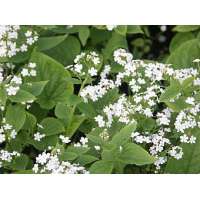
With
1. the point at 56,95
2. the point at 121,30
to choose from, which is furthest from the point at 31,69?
the point at 121,30

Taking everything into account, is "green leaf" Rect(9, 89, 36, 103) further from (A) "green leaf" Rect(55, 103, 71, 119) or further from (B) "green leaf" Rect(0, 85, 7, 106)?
(A) "green leaf" Rect(55, 103, 71, 119)

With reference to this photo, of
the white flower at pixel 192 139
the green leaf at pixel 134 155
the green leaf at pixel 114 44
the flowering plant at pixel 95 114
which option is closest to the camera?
the green leaf at pixel 134 155

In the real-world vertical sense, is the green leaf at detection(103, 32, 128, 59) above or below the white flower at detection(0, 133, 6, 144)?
above

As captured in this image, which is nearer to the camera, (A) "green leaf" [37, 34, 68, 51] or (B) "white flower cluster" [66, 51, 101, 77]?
(B) "white flower cluster" [66, 51, 101, 77]

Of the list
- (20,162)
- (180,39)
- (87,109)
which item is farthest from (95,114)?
(180,39)

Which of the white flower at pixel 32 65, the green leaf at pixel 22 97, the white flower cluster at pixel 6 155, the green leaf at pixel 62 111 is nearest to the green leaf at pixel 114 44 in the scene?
the white flower at pixel 32 65

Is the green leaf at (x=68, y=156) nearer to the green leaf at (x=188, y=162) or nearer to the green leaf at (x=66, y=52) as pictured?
the green leaf at (x=188, y=162)

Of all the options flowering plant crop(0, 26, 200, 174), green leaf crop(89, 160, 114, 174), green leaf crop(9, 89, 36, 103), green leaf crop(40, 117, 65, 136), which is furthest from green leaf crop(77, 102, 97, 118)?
green leaf crop(89, 160, 114, 174)

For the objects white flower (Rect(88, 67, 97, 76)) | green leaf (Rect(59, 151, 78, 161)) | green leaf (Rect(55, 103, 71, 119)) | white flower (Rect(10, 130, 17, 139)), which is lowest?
green leaf (Rect(59, 151, 78, 161))
